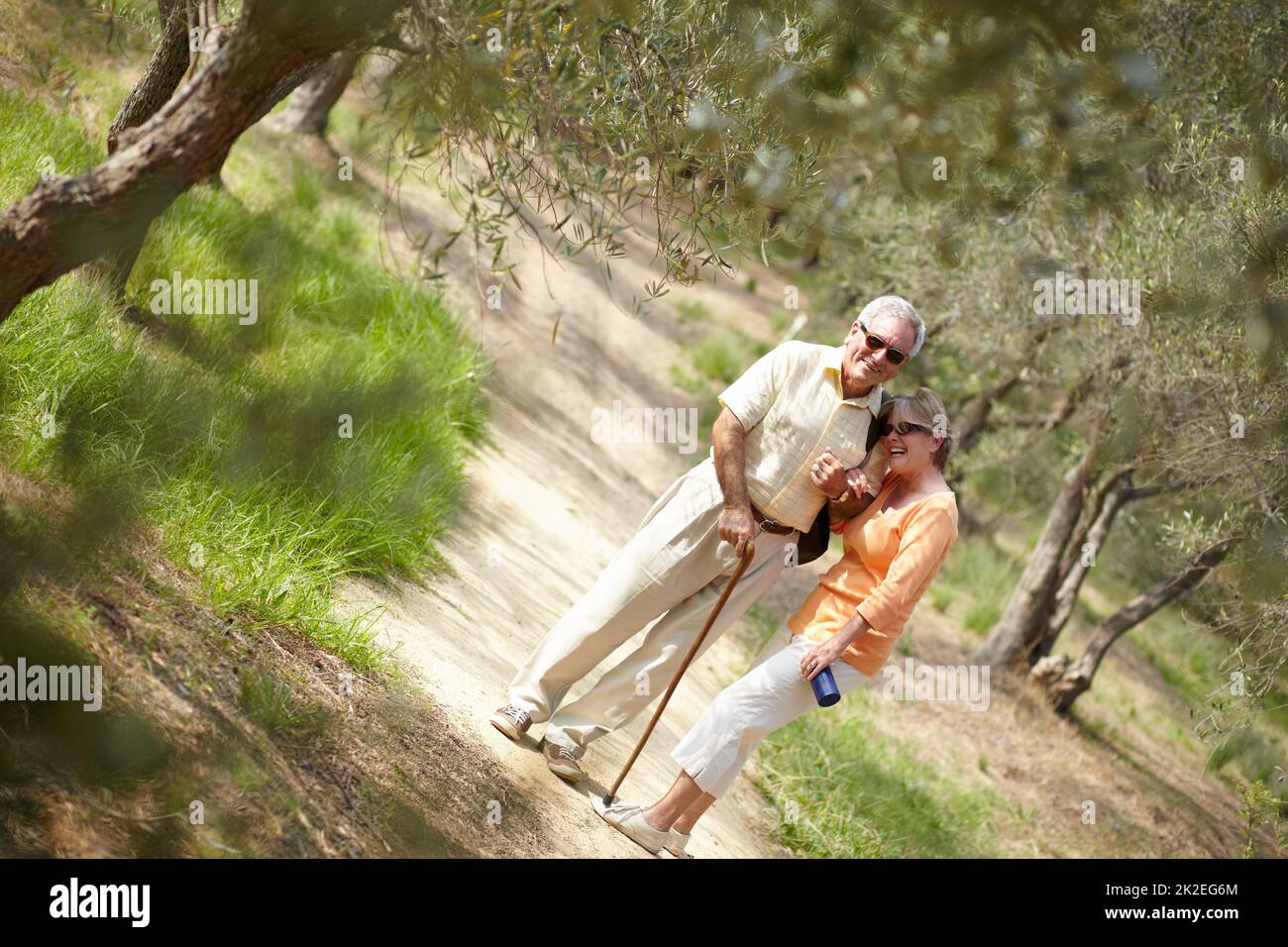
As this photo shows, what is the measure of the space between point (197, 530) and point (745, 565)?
2.16 metres

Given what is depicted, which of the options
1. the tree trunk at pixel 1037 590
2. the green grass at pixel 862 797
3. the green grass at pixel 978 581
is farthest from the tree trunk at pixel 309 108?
the green grass at pixel 978 581

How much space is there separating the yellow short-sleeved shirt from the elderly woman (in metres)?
0.14

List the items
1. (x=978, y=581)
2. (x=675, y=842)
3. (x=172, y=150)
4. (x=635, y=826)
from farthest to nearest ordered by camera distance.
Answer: (x=978, y=581)
(x=675, y=842)
(x=635, y=826)
(x=172, y=150)

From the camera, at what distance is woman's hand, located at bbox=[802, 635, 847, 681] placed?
4574 millimetres

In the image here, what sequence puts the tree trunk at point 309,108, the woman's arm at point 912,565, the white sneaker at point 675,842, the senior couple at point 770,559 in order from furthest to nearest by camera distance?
the tree trunk at point 309,108
the white sneaker at point 675,842
the senior couple at point 770,559
the woman's arm at point 912,565

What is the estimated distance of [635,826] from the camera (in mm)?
4902

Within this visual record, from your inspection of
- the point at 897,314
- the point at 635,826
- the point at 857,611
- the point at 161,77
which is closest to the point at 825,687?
the point at 857,611

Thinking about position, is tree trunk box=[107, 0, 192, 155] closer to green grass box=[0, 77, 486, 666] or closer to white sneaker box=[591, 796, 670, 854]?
green grass box=[0, 77, 486, 666]

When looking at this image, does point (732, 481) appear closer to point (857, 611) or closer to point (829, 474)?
point (829, 474)

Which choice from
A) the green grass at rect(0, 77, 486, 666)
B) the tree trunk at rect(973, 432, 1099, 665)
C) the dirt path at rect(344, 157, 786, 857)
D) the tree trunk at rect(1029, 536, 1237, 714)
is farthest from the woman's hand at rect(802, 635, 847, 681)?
the tree trunk at rect(973, 432, 1099, 665)

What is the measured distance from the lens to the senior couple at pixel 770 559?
15.2ft

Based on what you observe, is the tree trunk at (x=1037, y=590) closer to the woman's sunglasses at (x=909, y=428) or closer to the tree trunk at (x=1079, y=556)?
the tree trunk at (x=1079, y=556)

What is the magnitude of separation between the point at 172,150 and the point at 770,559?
2.65m
